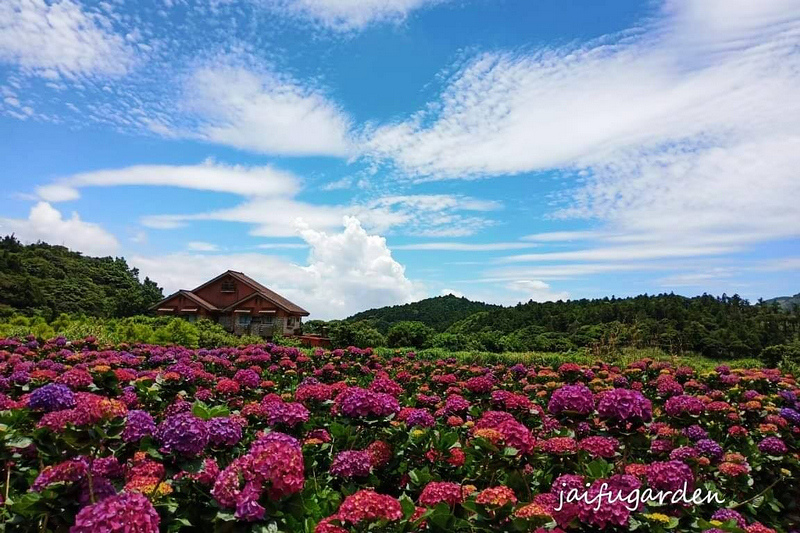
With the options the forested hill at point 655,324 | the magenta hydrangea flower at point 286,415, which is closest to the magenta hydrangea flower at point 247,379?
the magenta hydrangea flower at point 286,415

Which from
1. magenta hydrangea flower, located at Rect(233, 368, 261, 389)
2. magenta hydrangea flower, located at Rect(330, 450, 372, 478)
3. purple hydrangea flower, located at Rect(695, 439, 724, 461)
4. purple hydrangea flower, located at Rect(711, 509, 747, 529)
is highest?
magenta hydrangea flower, located at Rect(233, 368, 261, 389)

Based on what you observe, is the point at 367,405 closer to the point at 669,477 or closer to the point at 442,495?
the point at 442,495

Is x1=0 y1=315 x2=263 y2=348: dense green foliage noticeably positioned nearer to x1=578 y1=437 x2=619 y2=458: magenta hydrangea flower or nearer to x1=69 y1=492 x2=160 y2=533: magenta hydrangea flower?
x1=69 y1=492 x2=160 y2=533: magenta hydrangea flower

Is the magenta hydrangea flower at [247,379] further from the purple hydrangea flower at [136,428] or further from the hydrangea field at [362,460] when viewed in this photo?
the purple hydrangea flower at [136,428]

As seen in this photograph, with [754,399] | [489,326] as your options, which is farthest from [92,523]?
[489,326]

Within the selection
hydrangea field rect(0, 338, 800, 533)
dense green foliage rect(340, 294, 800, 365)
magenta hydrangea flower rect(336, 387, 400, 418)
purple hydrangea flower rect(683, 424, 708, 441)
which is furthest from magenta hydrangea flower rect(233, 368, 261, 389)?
dense green foliage rect(340, 294, 800, 365)

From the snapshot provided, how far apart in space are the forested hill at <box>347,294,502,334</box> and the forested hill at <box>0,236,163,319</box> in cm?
2223

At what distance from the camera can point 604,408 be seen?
2.84 metres

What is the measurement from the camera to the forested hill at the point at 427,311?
3725 cm

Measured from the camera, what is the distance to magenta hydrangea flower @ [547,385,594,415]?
118 inches

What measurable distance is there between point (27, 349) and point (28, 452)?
18.9 feet

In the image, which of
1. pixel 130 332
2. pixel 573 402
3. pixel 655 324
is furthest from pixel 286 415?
pixel 655 324

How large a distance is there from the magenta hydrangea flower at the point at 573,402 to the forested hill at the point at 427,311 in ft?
106

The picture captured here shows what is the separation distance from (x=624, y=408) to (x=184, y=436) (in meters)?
2.29
